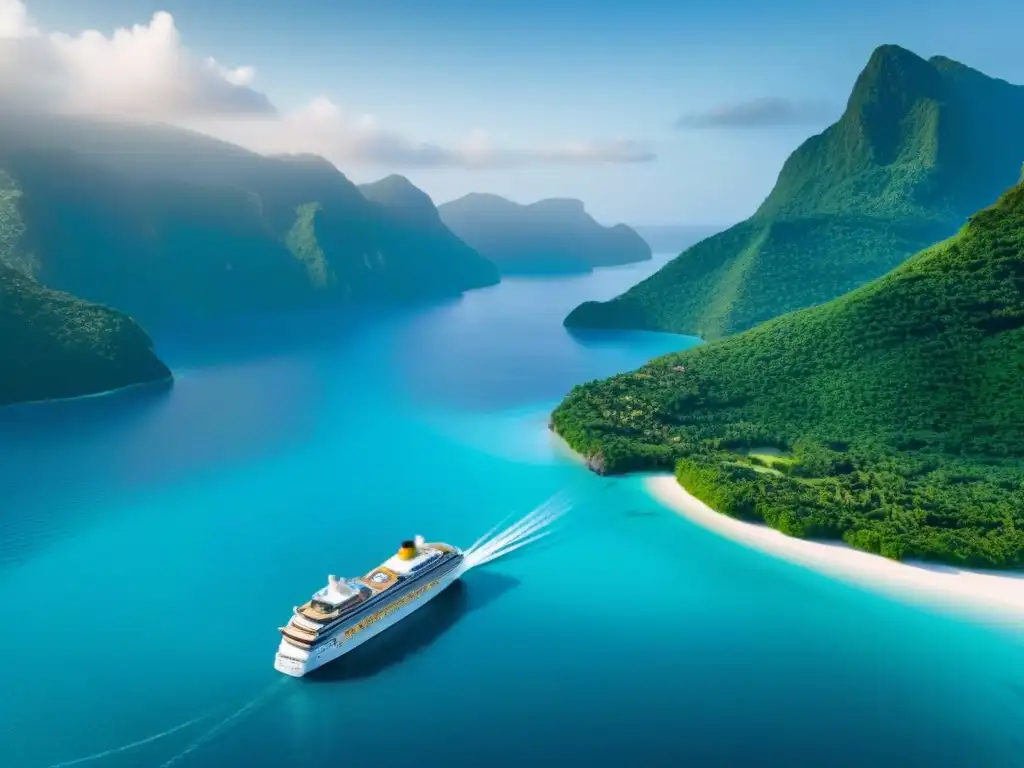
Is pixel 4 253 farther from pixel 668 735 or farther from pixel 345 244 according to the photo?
pixel 668 735

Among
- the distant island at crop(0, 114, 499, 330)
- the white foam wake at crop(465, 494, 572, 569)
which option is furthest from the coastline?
the white foam wake at crop(465, 494, 572, 569)

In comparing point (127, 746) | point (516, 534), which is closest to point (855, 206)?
point (516, 534)

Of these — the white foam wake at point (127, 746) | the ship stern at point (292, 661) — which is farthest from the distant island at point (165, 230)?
the white foam wake at point (127, 746)

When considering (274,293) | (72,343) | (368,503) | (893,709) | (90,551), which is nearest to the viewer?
(893,709)

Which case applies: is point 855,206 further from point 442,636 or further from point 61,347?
point 442,636

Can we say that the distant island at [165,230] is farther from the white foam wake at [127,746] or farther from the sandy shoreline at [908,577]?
the sandy shoreline at [908,577]

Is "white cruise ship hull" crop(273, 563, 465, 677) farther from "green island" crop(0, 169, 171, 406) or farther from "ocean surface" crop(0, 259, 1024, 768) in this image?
"green island" crop(0, 169, 171, 406)

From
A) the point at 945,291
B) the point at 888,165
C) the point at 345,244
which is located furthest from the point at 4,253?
the point at 888,165
